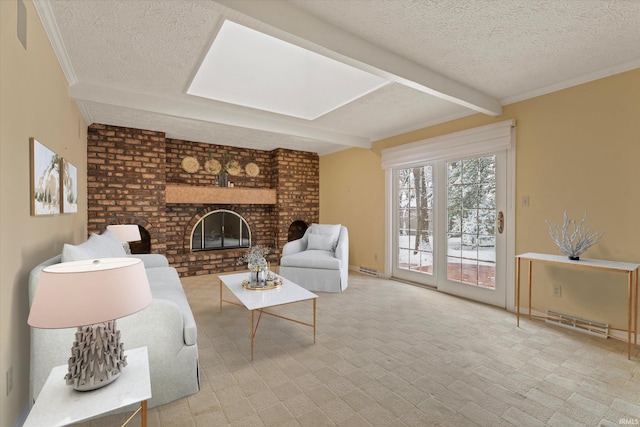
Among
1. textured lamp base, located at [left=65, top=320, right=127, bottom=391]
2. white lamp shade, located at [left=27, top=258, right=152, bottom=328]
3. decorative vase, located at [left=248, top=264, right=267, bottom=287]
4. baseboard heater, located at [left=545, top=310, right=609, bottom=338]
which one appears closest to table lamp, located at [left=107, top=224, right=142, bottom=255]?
decorative vase, located at [left=248, top=264, right=267, bottom=287]

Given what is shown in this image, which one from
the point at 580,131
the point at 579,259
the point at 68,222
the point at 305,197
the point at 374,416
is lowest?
the point at 374,416

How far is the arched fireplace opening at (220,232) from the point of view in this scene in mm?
5582

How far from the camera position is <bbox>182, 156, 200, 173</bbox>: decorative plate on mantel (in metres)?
5.42

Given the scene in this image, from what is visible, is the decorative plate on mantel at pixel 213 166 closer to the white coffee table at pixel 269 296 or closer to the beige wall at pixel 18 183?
the white coffee table at pixel 269 296

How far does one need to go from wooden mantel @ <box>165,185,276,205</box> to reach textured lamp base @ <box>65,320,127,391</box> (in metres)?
4.10

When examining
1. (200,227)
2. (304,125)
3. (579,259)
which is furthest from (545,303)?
(200,227)

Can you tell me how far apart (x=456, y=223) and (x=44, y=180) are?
421 centimetres

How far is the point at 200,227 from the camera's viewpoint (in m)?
5.59

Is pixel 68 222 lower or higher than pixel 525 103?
lower

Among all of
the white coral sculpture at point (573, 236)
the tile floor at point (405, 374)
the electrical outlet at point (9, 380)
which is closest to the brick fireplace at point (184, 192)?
the tile floor at point (405, 374)

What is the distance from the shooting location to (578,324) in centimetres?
284

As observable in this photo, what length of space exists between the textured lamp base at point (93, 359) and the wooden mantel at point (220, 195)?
13.5 ft

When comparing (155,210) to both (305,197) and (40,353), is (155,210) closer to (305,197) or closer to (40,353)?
(305,197)

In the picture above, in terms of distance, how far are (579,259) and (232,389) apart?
10.3 ft
